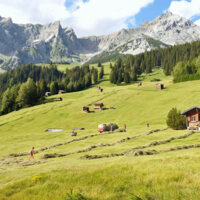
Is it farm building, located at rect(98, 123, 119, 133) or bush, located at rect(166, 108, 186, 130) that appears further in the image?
farm building, located at rect(98, 123, 119, 133)

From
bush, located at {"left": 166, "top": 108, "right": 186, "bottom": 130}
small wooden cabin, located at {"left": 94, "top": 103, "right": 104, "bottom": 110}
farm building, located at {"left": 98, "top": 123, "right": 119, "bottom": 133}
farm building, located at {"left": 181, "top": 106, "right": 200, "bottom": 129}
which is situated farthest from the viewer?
small wooden cabin, located at {"left": 94, "top": 103, "right": 104, "bottom": 110}

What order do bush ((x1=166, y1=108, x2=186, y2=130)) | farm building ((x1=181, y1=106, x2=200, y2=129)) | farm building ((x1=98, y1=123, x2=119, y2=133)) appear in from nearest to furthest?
bush ((x1=166, y1=108, x2=186, y2=130)) → farm building ((x1=181, y1=106, x2=200, y2=129)) → farm building ((x1=98, y1=123, x2=119, y2=133))

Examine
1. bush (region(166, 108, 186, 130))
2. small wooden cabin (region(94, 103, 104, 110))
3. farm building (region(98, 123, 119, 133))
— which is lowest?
farm building (region(98, 123, 119, 133))

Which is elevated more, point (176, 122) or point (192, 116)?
point (192, 116)

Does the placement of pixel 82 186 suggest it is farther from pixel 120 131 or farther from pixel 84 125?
pixel 84 125

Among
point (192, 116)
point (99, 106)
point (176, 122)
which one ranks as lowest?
point (176, 122)

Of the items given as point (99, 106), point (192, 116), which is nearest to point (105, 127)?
point (192, 116)

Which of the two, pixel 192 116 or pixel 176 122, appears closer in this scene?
pixel 176 122

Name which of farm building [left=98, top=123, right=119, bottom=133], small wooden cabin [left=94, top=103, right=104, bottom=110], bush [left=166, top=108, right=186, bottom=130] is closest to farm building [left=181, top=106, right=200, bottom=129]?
bush [left=166, top=108, right=186, bottom=130]

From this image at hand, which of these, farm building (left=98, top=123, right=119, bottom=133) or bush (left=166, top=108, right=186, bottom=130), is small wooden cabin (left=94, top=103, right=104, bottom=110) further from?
bush (left=166, top=108, right=186, bottom=130)

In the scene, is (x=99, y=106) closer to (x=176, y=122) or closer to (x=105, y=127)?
(x=105, y=127)

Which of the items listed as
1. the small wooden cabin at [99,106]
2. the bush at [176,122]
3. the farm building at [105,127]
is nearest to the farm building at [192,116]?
the bush at [176,122]

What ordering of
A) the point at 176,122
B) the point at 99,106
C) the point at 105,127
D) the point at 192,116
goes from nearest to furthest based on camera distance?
the point at 176,122 → the point at 192,116 → the point at 105,127 → the point at 99,106

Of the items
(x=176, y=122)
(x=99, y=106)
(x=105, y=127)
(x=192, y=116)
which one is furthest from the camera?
(x=99, y=106)
